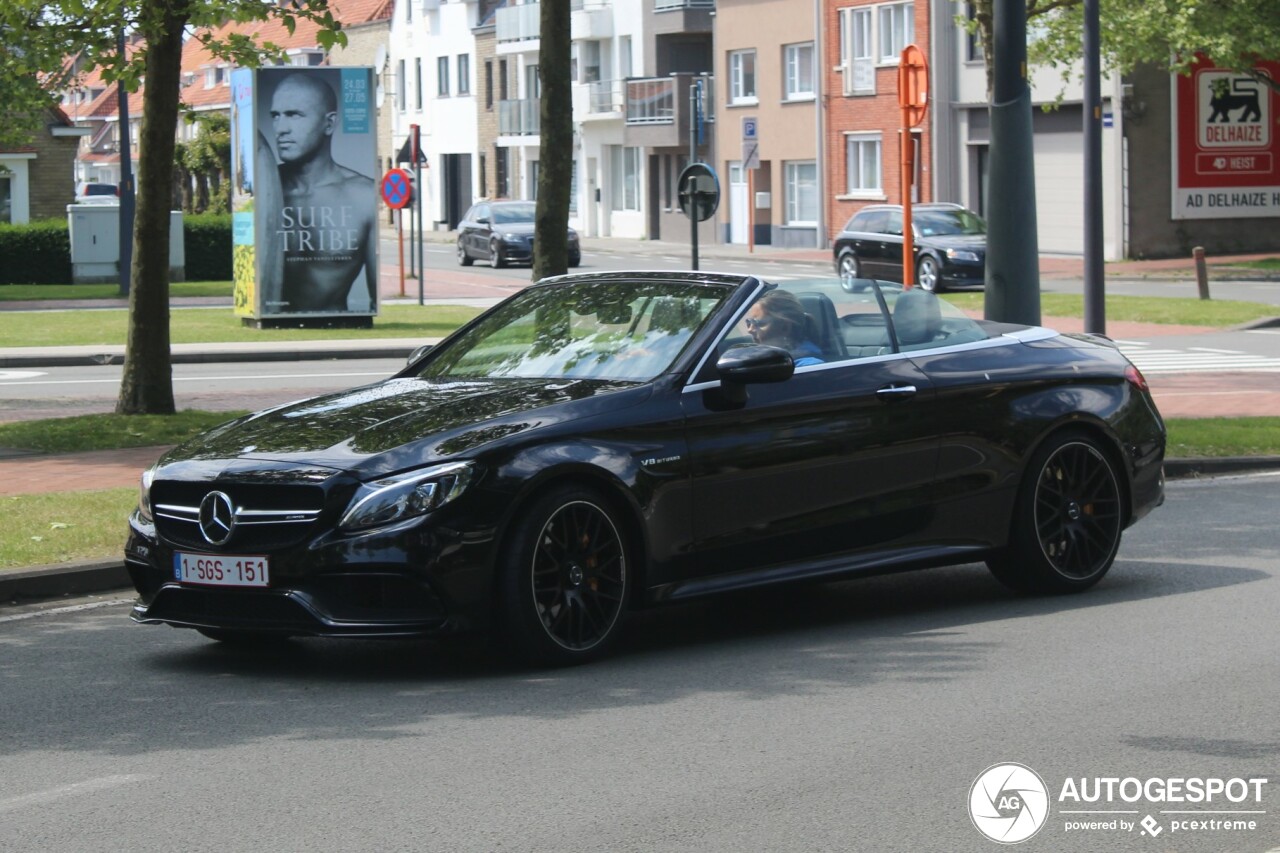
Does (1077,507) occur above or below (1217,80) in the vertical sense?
below

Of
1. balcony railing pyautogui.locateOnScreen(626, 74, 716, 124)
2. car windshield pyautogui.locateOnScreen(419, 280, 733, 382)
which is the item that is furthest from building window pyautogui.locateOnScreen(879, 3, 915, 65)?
car windshield pyautogui.locateOnScreen(419, 280, 733, 382)

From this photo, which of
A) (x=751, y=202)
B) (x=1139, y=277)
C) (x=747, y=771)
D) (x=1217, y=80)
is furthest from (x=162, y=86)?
(x=751, y=202)

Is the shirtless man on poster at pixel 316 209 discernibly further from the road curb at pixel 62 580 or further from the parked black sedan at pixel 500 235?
the road curb at pixel 62 580

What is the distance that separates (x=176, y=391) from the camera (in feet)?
69.7

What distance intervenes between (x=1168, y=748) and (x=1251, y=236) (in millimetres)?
44344

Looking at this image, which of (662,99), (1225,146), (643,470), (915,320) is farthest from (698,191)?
(662,99)

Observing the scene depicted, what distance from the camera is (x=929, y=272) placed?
37.3 metres

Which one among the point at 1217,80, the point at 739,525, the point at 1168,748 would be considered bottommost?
the point at 1168,748

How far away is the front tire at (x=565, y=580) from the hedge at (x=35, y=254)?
123 ft

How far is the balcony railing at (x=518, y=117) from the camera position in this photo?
76.6m

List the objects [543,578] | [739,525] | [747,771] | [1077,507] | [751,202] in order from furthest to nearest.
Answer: [751,202], [1077,507], [739,525], [543,578], [747,771]

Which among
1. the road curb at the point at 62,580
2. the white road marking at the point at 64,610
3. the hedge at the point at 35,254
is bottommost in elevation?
the white road marking at the point at 64,610

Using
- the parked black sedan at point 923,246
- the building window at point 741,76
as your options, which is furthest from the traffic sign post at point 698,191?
the building window at point 741,76

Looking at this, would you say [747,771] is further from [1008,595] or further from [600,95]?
[600,95]
